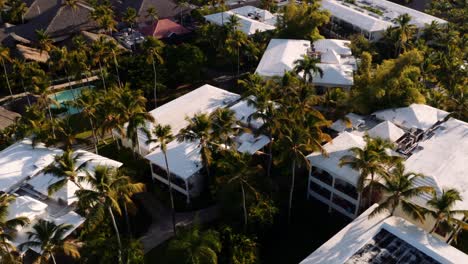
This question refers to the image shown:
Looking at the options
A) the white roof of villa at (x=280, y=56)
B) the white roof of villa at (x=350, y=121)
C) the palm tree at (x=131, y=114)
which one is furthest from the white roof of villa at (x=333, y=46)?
the palm tree at (x=131, y=114)

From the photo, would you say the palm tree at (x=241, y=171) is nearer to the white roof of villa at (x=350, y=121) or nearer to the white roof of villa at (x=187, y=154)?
the white roof of villa at (x=187, y=154)

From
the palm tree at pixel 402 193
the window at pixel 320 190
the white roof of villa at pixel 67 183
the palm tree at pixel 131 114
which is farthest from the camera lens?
the window at pixel 320 190

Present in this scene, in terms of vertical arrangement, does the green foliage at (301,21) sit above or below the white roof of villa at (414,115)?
above

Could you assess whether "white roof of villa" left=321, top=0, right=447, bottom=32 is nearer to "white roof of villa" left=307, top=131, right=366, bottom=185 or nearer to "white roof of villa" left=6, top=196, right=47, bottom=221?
"white roof of villa" left=307, top=131, right=366, bottom=185

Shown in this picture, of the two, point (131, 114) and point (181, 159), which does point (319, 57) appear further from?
point (131, 114)

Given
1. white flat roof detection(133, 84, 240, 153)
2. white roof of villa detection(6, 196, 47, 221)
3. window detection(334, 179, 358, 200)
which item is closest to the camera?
white roof of villa detection(6, 196, 47, 221)

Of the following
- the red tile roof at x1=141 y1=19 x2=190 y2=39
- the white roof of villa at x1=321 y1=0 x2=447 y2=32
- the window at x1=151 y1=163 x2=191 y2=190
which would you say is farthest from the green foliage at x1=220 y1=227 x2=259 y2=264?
the white roof of villa at x1=321 y1=0 x2=447 y2=32
